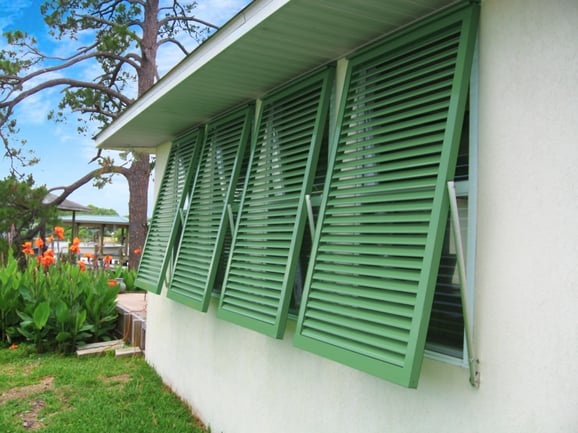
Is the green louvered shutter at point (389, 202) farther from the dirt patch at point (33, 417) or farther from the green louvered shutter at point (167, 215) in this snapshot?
the dirt patch at point (33, 417)

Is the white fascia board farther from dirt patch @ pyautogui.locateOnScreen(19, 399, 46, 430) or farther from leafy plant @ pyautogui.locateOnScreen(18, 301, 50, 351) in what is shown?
leafy plant @ pyautogui.locateOnScreen(18, 301, 50, 351)

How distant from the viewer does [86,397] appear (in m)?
5.02

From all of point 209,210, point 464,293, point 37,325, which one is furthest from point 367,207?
point 37,325

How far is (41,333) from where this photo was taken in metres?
6.76

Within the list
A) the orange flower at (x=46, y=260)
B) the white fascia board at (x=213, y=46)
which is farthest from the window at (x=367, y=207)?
the orange flower at (x=46, y=260)

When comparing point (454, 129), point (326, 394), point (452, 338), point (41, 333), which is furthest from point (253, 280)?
point (41, 333)

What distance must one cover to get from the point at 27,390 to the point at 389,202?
478 centimetres

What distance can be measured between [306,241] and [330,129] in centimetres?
74

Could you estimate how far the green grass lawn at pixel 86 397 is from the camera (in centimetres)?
427

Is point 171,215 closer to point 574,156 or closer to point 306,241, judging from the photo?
point 306,241

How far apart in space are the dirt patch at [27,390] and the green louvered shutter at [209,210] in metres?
2.05

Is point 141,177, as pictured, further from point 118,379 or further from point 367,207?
point 367,207

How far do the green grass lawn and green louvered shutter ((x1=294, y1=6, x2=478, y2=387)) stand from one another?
2.43 metres

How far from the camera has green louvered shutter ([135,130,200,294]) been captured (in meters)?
5.03
